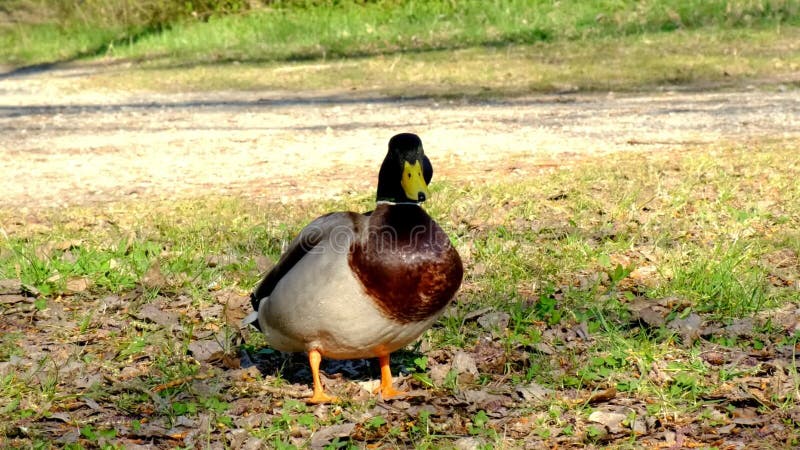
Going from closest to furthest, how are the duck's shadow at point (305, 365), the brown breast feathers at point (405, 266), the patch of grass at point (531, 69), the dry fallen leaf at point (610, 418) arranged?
the brown breast feathers at point (405, 266), the dry fallen leaf at point (610, 418), the duck's shadow at point (305, 365), the patch of grass at point (531, 69)

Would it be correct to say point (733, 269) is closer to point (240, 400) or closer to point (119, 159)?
point (240, 400)

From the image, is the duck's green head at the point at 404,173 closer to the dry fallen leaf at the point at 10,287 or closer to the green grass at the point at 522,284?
the green grass at the point at 522,284

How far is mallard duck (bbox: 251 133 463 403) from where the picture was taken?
3.62m

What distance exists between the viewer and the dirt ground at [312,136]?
24.0 ft

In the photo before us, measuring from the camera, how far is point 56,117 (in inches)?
411

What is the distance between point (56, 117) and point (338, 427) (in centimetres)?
747

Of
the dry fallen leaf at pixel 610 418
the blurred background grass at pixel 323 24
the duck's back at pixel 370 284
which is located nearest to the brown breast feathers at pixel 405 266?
the duck's back at pixel 370 284

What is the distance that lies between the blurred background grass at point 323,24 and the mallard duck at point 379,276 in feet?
32.3

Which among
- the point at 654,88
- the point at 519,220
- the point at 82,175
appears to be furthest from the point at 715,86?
the point at 82,175

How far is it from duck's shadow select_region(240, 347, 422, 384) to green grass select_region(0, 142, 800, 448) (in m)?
0.06

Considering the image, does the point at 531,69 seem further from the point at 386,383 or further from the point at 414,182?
the point at 414,182

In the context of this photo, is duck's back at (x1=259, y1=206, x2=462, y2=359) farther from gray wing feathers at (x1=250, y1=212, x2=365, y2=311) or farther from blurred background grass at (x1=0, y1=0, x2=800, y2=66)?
blurred background grass at (x1=0, y1=0, x2=800, y2=66)

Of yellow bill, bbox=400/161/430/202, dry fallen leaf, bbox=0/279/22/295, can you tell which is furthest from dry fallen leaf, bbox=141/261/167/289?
yellow bill, bbox=400/161/430/202

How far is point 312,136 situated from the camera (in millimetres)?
8812
